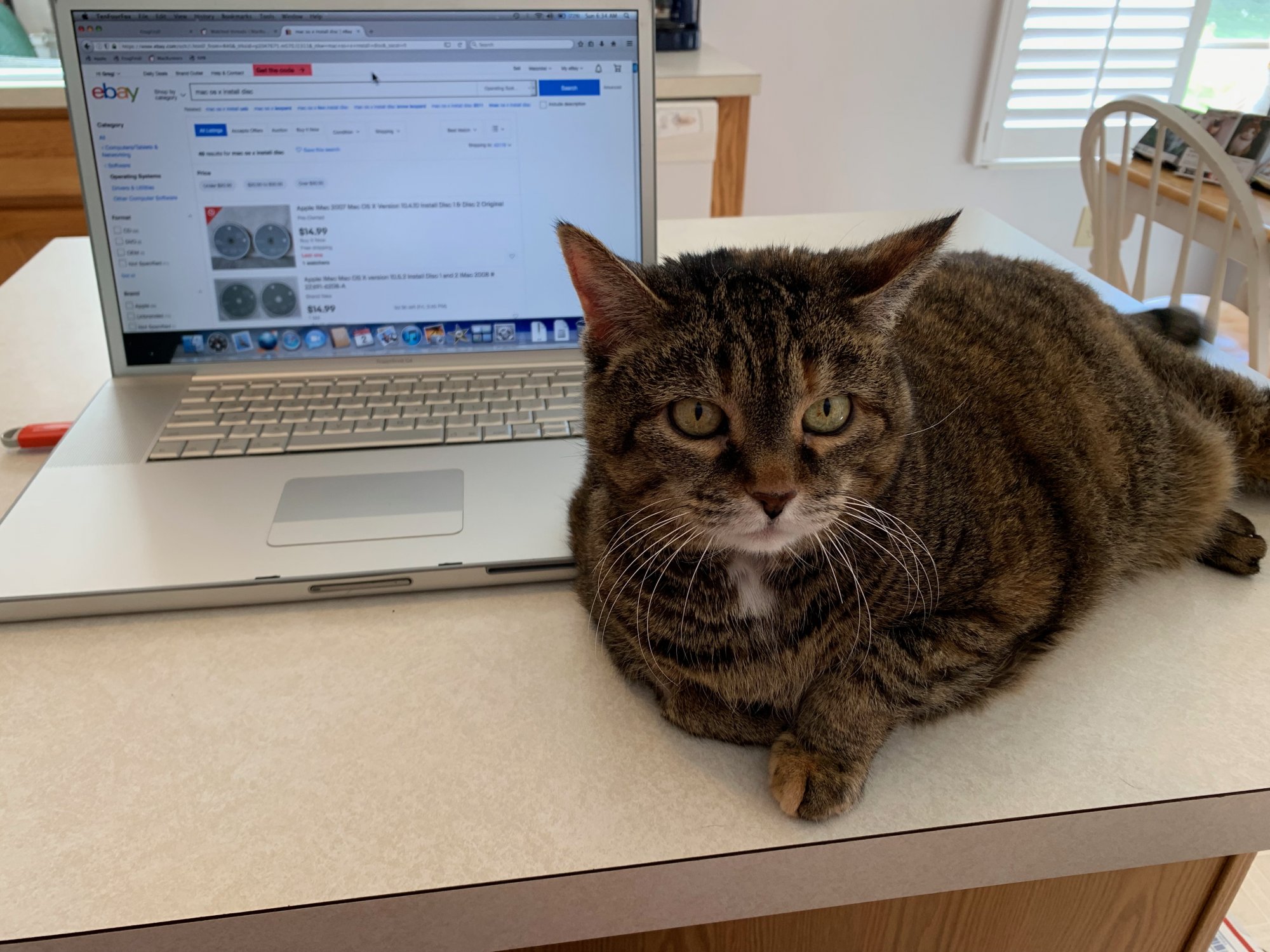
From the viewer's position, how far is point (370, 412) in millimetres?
905

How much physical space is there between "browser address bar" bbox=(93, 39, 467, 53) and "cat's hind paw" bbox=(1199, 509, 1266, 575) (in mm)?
873

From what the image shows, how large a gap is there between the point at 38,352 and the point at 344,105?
0.55 m

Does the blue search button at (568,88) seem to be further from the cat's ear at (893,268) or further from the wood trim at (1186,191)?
the wood trim at (1186,191)

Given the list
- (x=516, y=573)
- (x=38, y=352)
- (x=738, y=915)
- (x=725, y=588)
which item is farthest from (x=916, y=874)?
(x=38, y=352)

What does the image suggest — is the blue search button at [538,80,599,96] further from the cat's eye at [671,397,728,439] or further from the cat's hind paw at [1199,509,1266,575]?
the cat's hind paw at [1199,509,1266,575]

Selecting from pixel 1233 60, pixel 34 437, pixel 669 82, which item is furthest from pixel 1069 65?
pixel 34 437

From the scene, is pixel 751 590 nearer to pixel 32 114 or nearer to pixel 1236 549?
pixel 1236 549

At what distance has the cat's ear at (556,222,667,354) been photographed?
2.00 ft

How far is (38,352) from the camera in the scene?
109cm

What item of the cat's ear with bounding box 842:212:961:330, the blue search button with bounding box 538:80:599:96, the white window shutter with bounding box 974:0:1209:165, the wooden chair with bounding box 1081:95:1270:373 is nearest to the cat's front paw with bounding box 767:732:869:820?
the cat's ear with bounding box 842:212:961:330

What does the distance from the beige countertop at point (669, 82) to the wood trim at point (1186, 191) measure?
98 mm

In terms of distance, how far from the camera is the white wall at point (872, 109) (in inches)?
109

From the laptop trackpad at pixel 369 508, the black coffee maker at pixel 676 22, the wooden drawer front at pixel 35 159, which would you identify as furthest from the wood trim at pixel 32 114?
the laptop trackpad at pixel 369 508

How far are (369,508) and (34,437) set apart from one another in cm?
41
